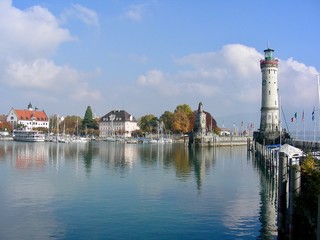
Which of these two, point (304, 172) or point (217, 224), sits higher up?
point (304, 172)

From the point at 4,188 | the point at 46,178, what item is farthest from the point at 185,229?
the point at 46,178

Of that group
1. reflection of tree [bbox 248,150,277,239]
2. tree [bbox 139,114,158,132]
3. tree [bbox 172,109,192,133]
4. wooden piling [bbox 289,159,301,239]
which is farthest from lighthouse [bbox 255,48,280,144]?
tree [bbox 139,114,158,132]

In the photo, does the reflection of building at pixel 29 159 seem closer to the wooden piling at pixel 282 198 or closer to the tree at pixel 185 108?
the wooden piling at pixel 282 198

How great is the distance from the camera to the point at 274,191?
38.1 m

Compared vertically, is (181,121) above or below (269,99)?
below

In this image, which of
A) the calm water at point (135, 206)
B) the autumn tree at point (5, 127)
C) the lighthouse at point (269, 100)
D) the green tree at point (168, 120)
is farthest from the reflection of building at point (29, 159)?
the autumn tree at point (5, 127)

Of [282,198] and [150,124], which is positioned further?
[150,124]

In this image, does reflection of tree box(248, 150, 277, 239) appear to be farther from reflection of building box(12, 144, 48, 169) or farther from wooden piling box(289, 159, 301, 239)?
reflection of building box(12, 144, 48, 169)

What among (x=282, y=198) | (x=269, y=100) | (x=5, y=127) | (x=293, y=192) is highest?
(x=269, y=100)

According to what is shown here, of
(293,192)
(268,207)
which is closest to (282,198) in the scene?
(293,192)

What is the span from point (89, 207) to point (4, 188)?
39.3ft

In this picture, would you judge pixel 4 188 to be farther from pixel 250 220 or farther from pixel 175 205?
pixel 250 220

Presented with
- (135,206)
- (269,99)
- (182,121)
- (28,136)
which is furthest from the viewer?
(182,121)

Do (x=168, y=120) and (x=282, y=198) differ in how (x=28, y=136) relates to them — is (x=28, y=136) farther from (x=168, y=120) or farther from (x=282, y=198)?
(x=282, y=198)
